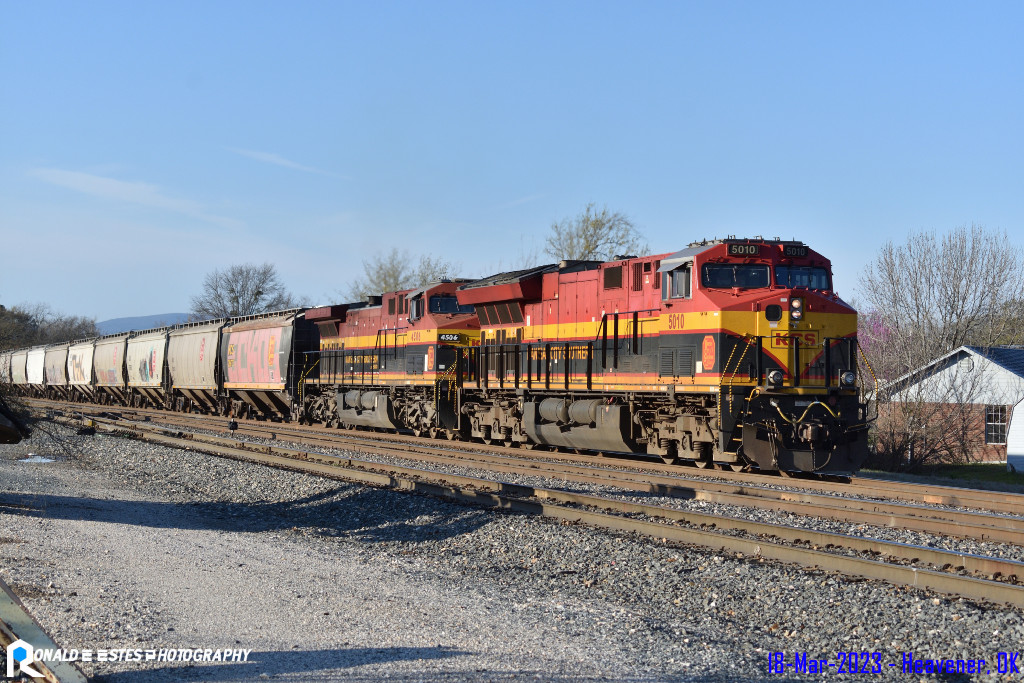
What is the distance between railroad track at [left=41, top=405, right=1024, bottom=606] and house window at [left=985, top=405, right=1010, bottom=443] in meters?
23.7

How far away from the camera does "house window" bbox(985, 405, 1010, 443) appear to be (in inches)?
1256

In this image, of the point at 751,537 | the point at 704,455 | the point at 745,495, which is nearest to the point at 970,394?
the point at 704,455

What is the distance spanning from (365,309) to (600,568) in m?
21.3

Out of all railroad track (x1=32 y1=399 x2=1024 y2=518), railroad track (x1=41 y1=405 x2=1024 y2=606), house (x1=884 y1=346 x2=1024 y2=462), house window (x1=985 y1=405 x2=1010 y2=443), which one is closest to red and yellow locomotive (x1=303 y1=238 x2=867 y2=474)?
railroad track (x1=32 y1=399 x2=1024 y2=518)

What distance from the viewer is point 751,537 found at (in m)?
9.87

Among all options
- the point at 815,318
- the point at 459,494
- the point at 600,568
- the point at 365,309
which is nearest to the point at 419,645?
the point at 600,568

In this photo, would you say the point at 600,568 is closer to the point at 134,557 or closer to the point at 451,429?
the point at 134,557

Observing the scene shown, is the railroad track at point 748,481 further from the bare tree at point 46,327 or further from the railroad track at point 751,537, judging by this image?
the bare tree at point 46,327

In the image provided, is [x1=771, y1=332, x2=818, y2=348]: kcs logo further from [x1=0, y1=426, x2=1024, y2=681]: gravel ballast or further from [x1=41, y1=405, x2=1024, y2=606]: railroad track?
[x1=0, y1=426, x2=1024, y2=681]: gravel ballast

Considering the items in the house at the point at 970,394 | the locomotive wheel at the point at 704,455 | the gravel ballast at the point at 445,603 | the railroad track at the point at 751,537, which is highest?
the house at the point at 970,394

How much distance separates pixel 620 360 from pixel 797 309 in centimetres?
388

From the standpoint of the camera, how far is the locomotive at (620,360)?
1526cm

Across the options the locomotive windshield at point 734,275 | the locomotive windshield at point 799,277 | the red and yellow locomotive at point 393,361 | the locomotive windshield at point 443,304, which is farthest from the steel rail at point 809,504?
A: the locomotive windshield at point 443,304

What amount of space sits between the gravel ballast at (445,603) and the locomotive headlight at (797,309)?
21.8ft
